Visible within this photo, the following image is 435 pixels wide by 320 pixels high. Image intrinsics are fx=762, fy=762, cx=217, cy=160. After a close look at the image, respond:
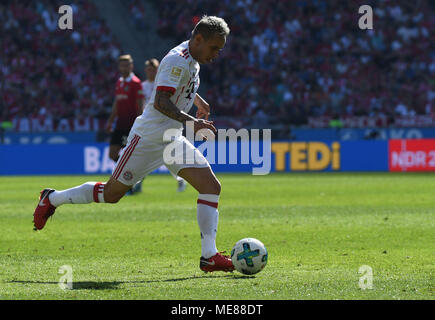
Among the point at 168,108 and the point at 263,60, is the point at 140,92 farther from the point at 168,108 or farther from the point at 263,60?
the point at 263,60

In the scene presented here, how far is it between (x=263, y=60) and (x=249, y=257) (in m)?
25.5

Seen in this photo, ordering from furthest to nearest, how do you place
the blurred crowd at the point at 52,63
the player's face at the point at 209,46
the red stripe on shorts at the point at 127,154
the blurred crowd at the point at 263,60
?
1. the blurred crowd at the point at 263,60
2. the blurred crowd at the point at 52,63
3. the red stripe on shorts at the point at 127,154
4. the player's face at the point at 209,46

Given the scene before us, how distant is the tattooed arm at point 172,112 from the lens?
6.56m

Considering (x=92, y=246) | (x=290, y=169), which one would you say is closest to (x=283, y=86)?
(x=290, y=169)

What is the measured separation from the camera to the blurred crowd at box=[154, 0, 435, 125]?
96.9 ft

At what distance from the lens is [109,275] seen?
6.61 meters

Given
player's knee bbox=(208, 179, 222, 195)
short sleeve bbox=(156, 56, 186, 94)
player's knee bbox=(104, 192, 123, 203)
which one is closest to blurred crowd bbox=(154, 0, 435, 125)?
player's knee bbox=(104, 192, 123, 203)

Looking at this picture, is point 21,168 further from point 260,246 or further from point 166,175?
point 260,246

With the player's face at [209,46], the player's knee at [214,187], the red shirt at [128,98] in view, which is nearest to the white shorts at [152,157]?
the player's knee at [214,187]

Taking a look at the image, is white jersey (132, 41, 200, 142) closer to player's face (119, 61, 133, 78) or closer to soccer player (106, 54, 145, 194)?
player's face (119, 61, 133, 78)

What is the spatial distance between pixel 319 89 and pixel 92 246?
22435 mm

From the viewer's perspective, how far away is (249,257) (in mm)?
6535

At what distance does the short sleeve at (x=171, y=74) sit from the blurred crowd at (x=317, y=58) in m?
21.3

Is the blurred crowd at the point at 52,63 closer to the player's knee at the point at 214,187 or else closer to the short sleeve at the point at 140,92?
the short sleeve at the point at 140,92
